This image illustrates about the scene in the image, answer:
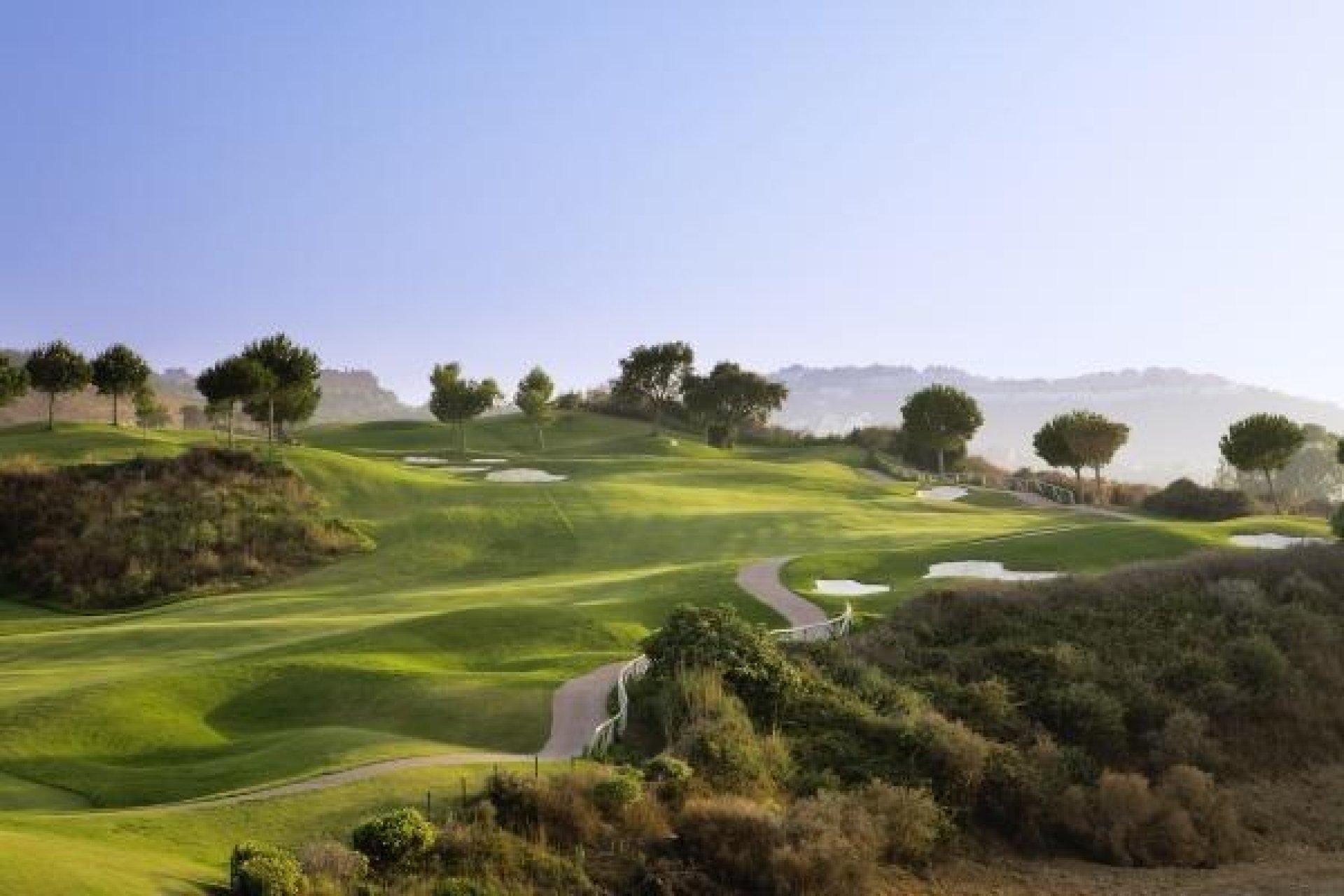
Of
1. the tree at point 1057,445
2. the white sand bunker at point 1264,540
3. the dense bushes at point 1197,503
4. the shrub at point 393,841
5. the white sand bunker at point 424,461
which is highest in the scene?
the tree at point 1057,445

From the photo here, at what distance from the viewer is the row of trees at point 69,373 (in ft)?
241

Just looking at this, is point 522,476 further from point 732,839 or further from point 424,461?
point 732,839

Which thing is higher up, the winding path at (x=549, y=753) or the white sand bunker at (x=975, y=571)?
the white sand bunker at (x=975, y=571)

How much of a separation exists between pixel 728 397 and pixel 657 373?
9447 millimetres

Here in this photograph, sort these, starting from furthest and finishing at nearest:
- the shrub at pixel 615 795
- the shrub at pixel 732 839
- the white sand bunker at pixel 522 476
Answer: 1. the white sand bunker at pixel 522 476
2. the shrub at pixel 615 795
3. the shrub at pixel 732 839

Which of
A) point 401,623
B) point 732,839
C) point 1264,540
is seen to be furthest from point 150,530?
point 1264,540

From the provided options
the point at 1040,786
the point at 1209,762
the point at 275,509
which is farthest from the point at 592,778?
the point at 275,509

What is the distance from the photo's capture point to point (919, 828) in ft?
67.5

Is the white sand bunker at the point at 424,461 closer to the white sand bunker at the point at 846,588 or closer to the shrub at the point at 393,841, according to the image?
the white sand bunker at the point at 846,588

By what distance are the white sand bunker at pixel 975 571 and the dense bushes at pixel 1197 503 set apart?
3694 centimetres

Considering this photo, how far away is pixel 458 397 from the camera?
326 ft

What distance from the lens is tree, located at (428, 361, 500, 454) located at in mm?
99500

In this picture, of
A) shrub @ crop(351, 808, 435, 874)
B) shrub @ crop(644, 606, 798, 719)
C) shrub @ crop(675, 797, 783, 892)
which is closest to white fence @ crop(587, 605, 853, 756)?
shrub @ crop(644, 606, 798, 719)

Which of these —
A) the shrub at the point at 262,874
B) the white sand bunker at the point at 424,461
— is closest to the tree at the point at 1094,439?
the white sand bunker at the point at 424,461
